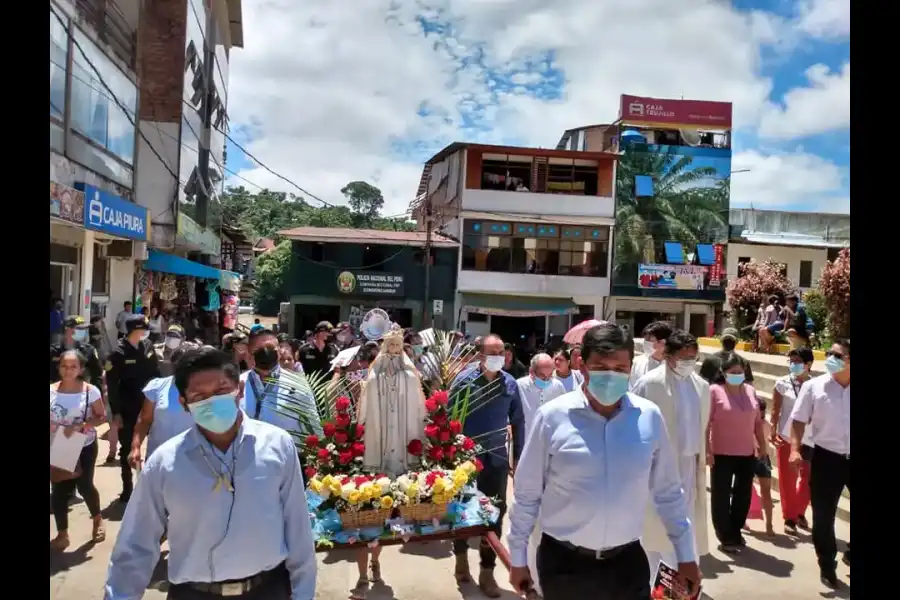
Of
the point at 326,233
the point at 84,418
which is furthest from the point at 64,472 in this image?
the point at 326,233

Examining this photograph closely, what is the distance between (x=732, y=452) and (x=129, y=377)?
5628mm

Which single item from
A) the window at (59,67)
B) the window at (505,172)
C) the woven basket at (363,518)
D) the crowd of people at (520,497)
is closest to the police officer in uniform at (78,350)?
the crowd of people at (520,497)

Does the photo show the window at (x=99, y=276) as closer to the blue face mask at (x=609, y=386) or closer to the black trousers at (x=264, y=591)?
the black trousers at (x=264, y=591)

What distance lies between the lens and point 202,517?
2.31 m

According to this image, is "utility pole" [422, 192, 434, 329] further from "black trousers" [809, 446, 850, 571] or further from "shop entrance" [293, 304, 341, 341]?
"black trousers" [809, 446, 850, 571]

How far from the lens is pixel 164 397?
466cm

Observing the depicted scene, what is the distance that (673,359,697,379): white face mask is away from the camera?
4.75 metres

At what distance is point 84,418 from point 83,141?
26.8 feet

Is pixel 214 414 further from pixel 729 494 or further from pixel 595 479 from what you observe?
pixel 729 494

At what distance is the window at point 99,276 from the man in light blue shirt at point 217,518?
500 inches

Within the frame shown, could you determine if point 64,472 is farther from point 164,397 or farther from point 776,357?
point 776,357

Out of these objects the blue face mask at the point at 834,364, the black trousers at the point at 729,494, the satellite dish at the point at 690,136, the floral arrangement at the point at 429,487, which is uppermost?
the satellite dish at the point at 690,136

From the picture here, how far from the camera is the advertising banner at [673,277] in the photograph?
25.7 meters

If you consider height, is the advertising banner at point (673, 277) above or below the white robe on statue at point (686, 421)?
above
